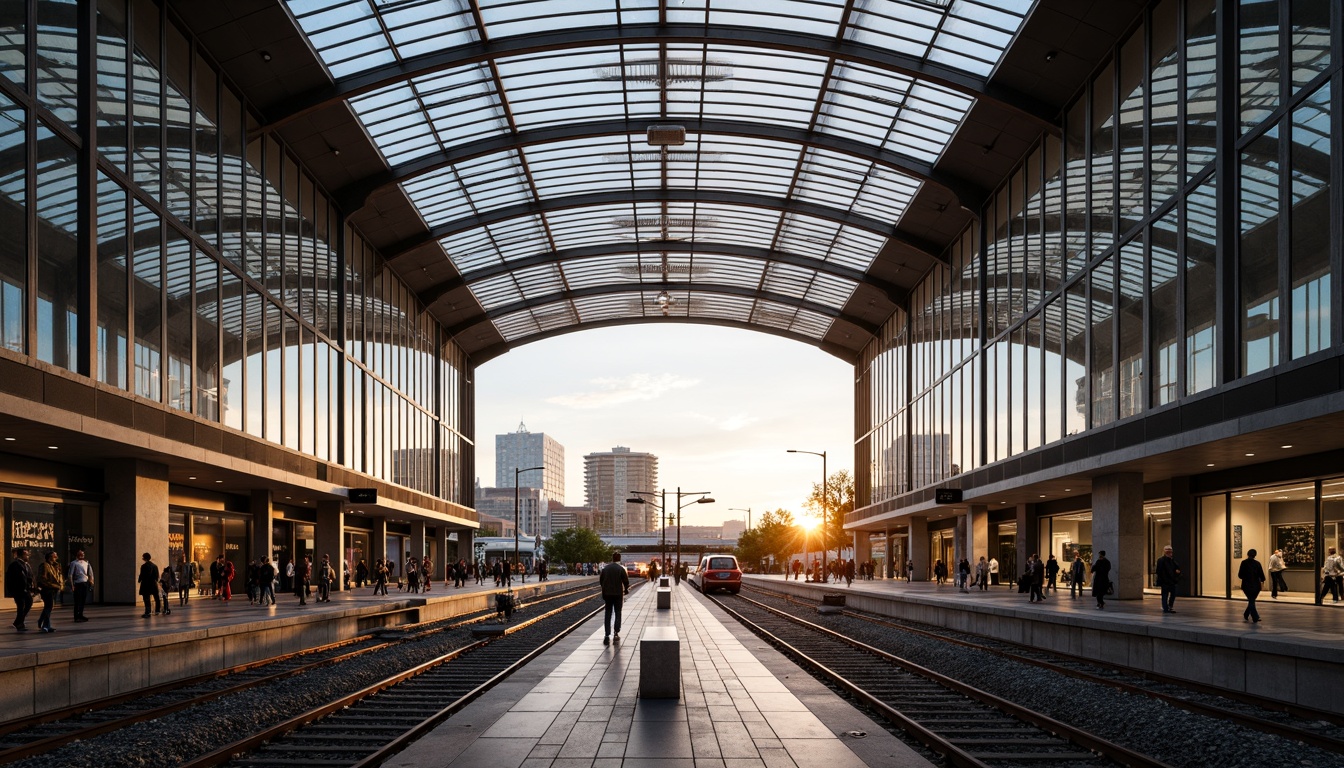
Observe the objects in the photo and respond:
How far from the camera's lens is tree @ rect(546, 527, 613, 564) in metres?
152

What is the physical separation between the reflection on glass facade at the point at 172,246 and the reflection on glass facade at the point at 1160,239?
846 inches

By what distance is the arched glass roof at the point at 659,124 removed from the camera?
3167cm

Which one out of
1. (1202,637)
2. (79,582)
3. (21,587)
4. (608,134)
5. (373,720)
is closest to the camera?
(373,720)

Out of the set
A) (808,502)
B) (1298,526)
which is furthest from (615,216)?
(808,502)

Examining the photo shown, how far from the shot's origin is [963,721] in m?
13.0

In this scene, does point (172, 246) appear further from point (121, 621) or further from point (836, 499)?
point (836, 499)

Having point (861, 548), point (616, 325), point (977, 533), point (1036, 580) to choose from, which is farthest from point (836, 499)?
point (1036, 580)

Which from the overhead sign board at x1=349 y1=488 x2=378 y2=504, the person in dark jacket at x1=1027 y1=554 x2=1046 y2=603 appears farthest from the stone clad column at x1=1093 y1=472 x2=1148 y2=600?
the overhead sign board at x1=349 y1=488 x2=378 y2=504

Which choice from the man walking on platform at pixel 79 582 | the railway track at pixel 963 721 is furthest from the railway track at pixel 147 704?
the railway track at pixel 963 721

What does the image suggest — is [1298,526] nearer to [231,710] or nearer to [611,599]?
[611,599]

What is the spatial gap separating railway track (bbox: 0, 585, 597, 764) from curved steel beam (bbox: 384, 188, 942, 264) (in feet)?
85.5

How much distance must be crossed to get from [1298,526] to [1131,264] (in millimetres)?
7441

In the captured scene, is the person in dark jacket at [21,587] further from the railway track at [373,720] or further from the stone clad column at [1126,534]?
the stone clad column at [1126,534]

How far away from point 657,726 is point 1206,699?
329 inches
